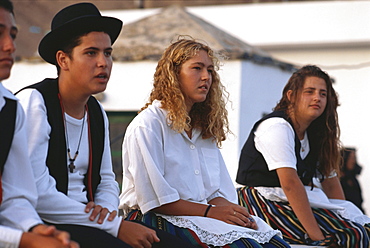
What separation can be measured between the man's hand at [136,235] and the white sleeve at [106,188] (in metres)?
0.23

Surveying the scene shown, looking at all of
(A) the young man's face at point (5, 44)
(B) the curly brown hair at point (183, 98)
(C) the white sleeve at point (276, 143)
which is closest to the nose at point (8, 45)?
(A) the young man's face at point (5, 44)

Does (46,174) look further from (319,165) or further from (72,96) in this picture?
(319,165)

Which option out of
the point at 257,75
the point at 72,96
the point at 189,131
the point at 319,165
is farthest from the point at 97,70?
the point at 257,75

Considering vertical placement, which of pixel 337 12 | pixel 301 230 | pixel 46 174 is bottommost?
pixel 301 230

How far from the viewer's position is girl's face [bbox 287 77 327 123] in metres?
4.47

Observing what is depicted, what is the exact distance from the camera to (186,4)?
16.0 metres

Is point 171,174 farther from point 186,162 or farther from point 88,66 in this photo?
point 88,66

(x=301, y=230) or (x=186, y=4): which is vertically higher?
(x=186, y=4)

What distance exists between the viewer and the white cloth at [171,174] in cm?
328

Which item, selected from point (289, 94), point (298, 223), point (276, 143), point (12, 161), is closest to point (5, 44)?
point (12, 161)

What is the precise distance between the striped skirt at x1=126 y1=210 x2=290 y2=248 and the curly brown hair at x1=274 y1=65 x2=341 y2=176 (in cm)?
129

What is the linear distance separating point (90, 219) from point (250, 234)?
1.00 metres

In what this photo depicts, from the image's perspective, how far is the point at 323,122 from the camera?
4668mm

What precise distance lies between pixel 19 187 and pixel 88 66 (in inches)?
27.5
